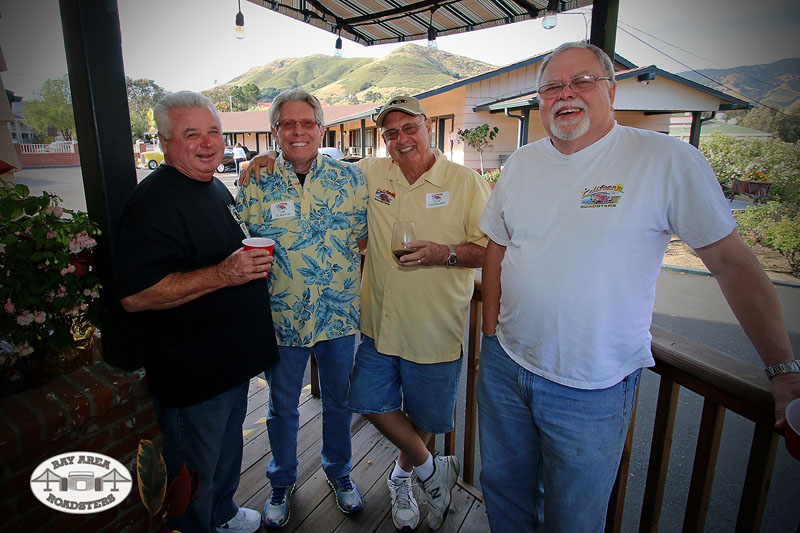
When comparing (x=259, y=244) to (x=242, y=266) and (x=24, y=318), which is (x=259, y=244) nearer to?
(x=242, y=266)

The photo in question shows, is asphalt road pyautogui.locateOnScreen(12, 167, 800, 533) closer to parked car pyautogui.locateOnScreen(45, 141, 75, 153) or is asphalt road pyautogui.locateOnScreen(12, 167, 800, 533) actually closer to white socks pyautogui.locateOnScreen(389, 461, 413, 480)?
parked car pyautogui.locateOnScreen(45, 141, 75, 153)

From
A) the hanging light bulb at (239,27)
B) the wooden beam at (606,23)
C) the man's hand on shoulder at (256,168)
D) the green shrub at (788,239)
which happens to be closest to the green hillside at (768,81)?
the green shrub at (788,239)

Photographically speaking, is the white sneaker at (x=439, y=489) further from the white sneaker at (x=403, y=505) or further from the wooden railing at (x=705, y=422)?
the wooden railing at (x=705, y=422)

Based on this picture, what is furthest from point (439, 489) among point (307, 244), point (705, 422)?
point (307, 244)

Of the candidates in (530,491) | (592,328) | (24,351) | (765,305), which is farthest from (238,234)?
(765,305)

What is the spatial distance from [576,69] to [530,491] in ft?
5.05

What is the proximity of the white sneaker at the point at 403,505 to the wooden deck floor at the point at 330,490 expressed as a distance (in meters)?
0.07

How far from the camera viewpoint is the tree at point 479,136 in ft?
46.8

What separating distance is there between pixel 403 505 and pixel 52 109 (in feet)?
8.06

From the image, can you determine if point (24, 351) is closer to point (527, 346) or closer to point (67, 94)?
point (67, 94)

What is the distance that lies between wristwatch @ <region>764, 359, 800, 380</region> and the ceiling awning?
2600 millimetres

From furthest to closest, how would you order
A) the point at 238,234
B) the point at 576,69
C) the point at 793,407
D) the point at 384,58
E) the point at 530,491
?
1. the point at 384,58
2. the point at 238,234
3. the point at 530,491
4. the point at 576,69
5. the point at 793,407

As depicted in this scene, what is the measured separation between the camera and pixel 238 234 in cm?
181

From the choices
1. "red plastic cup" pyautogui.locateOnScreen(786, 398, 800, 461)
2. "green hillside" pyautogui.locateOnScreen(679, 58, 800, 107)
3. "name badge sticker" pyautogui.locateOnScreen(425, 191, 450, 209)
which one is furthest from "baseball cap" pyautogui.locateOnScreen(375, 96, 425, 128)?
"green hillside" pyautogui.locateOnScreen(679, 58, 800, 107)
